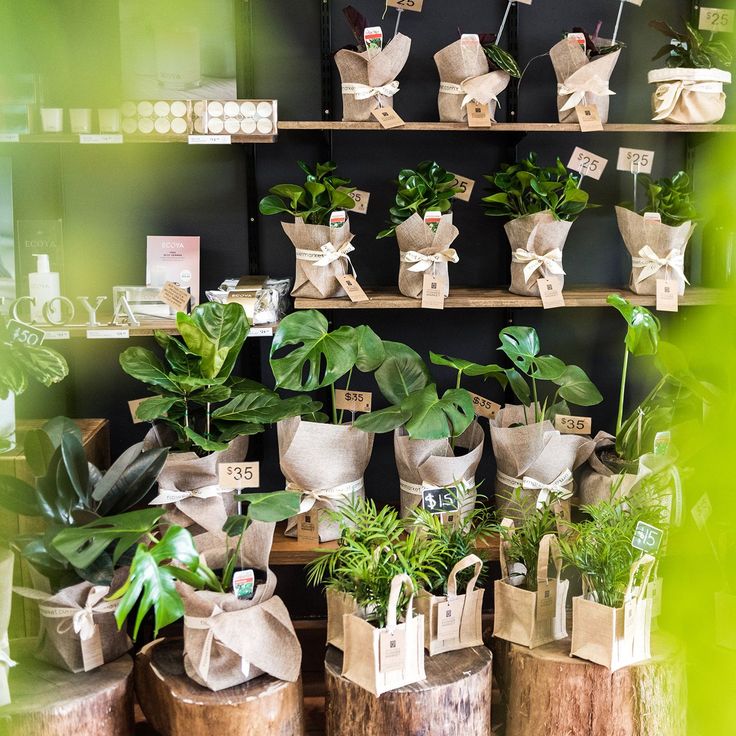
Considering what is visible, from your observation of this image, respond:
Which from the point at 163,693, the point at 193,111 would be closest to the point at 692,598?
the point at 163,693

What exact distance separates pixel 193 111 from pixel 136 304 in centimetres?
56

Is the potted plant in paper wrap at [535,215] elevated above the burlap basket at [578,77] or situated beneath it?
situated beneath

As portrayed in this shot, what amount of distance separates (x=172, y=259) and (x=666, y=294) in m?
1.49

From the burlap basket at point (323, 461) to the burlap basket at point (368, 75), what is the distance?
2.92ft

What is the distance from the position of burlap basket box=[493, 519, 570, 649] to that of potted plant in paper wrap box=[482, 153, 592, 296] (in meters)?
0.77

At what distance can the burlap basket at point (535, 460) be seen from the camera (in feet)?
7.64

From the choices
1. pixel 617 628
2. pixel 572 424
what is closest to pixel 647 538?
pixel 617 628

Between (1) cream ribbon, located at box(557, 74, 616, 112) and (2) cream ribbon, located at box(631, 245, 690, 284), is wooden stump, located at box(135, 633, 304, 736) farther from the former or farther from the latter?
(1) cream ribbon, located at box(557, 74, 616, 112)

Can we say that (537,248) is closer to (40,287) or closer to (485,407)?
(485,407)

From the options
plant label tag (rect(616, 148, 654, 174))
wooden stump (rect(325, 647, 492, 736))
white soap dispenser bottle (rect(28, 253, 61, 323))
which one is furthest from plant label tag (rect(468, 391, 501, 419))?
white soap dispenser bottle (rect(28, 253, 61, 323))

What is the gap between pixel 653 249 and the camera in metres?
2.48

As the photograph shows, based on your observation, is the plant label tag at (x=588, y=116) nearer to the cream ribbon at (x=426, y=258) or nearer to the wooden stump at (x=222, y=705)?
the cream ribbon at (x=426, y=258)

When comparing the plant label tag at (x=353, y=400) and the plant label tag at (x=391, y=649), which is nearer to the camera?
the plant label tag at (x=391, y=649)

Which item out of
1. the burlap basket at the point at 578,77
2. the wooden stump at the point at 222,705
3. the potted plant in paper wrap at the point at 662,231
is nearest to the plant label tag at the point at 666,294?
the potted plant in paper wrap at the point at 662,231
